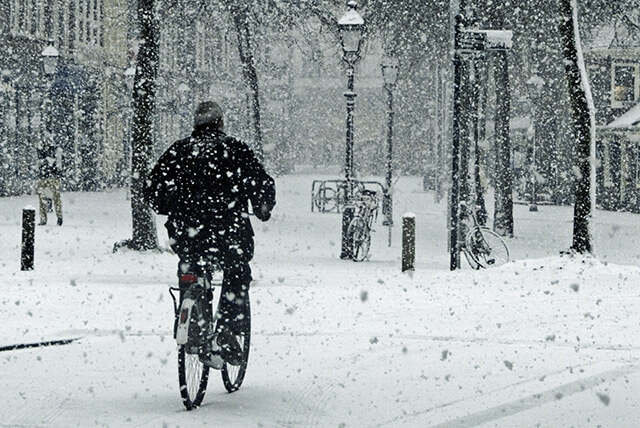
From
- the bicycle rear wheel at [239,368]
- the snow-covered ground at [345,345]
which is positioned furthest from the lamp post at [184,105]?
the bicycle rear wheel at [239,368]

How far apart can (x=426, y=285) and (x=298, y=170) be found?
261 feet

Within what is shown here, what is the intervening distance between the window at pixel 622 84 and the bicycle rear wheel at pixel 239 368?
119 ft

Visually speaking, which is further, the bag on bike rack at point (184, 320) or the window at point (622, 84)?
the window at point (622, 84)

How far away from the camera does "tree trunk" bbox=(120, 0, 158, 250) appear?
18.8 m

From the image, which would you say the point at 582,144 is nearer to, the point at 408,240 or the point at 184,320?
the point at 408,240

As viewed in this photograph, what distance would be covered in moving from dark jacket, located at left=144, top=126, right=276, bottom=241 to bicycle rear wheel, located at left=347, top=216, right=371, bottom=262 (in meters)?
12.3

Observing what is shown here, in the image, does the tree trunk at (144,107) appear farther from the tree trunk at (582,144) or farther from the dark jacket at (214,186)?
the dark jacket at (214,186)

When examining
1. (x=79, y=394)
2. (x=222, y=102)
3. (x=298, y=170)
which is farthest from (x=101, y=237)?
(x=298, y=170)

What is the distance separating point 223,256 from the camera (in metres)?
7.43

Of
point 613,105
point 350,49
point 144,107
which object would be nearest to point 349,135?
point 350,49

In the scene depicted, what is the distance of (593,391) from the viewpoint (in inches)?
316

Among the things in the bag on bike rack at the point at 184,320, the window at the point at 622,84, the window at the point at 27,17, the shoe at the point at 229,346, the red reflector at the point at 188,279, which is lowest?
the shoe at the point at 229,346

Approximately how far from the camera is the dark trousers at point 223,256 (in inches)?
291

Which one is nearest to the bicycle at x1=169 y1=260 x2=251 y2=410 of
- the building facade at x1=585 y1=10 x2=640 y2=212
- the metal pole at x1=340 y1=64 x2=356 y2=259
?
the metal pole at x1=340 y1=64 x2=356 y2=259
